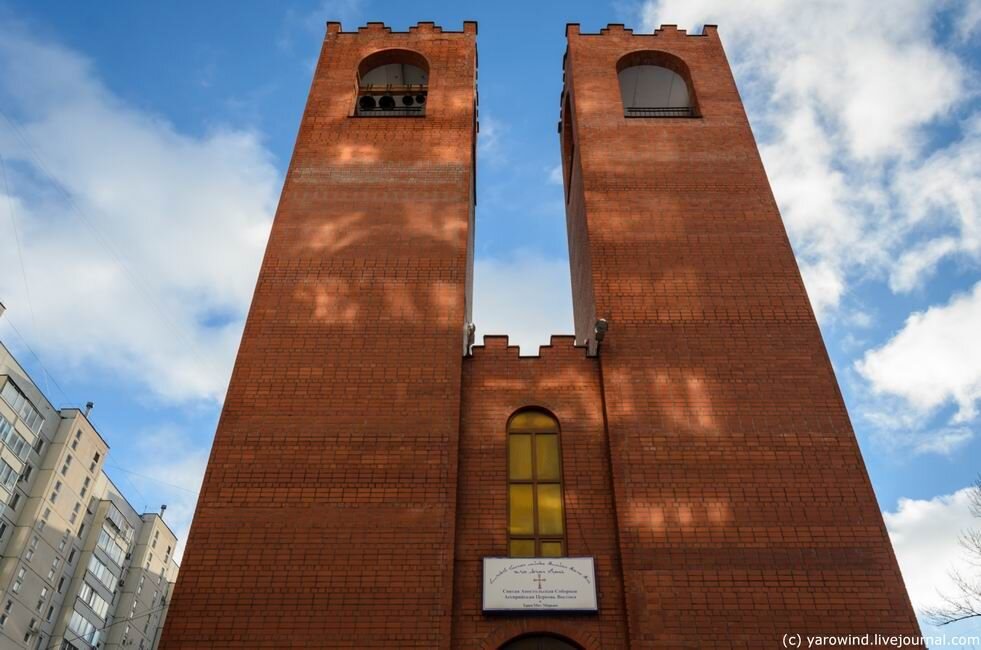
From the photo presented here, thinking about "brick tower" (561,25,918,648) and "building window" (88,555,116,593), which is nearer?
"brick tower" (561,25,918,648)

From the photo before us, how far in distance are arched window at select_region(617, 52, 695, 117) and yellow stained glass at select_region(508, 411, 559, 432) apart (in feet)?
31.1

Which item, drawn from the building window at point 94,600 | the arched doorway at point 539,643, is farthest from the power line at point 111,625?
the arched doorway at point 539,643

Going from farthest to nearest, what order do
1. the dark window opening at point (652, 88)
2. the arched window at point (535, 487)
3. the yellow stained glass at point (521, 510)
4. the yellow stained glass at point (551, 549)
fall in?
the dark window opening at point (652, 88)
the yellow stained glass at point (521, 510)
the arched window at point (535, 487)
the yellow stained glass at point (551, 549)

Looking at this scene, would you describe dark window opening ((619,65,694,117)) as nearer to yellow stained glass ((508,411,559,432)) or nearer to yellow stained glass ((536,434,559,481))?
yellow stained glass ((508,411,559,432))

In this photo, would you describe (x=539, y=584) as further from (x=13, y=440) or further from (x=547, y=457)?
(x=13, y=440)

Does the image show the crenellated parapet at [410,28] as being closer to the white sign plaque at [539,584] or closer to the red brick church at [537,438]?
the red brick church at [537,438]

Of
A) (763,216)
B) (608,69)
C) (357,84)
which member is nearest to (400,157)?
(357,84)

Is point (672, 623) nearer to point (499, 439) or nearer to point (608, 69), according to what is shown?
point (499, 439)

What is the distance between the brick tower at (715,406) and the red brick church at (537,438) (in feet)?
0.13

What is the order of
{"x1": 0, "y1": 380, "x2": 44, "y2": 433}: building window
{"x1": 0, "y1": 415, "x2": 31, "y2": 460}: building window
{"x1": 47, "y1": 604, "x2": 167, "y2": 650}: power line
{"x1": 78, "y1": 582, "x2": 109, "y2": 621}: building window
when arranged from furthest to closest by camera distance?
{"x1": 78, "y1": 582, "x2": 109, "y2": 621}: building window < {"x1": 47, "y1": 604, "x2": 167, "y2": 650}: power line < {"x1": 0, "y1": 380, "x2": 44, "y2": 433}: building window < {"x1": 0, "y1": 415, "x2": 31, "y2": 460}: building window

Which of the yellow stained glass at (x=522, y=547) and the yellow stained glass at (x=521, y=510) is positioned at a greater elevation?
the yellow stained glass at (x=521, y=510)

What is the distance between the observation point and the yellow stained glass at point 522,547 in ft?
36.7

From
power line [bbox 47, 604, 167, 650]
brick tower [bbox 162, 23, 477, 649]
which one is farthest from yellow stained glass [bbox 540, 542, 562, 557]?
power line [bbox 47, 604, 167, 650]

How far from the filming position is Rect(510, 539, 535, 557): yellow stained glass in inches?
440
